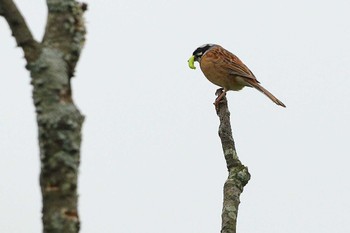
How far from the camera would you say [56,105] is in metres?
2.43

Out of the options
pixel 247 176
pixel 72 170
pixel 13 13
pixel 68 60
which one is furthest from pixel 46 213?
pixel 247 176

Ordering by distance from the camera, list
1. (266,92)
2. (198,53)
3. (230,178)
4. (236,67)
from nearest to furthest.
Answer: (230,178) < (266,92) < (236,67) < (198,53)

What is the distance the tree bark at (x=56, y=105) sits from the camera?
2348 millimetres

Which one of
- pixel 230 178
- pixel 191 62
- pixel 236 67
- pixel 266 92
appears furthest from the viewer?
pixel 191 62

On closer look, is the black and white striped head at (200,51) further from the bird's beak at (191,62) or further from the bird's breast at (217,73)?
the bird's breast at (217,73)

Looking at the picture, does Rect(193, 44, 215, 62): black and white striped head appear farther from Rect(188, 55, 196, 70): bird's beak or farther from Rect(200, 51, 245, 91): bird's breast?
Rect(200, 51, 245, 91): bird's breast

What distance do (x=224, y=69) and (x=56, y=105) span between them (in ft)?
31.2

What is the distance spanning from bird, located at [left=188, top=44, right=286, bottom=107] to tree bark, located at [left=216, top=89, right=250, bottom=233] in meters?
5.57

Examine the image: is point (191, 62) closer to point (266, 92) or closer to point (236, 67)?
point (236, 67)

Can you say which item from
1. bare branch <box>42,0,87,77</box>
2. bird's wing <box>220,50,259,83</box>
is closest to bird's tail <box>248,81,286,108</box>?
bird's wing <box>220,50,259,83</box>

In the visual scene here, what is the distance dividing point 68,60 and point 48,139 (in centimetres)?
31

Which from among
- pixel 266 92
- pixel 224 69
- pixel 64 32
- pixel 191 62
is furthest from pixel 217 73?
pixel 64 32

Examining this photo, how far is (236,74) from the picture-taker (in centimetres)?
1174

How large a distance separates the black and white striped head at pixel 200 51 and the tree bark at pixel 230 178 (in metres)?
6.20
